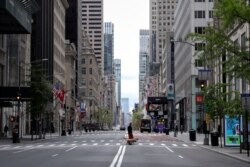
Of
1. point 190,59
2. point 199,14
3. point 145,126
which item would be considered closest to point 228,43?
point 190,59

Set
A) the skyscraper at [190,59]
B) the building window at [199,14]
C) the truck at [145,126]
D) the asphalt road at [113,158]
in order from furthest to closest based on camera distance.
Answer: the truck at [145,126]
the building window at [199,14]
the skyscraper at [190,59]
the asphalt road at [113,158]

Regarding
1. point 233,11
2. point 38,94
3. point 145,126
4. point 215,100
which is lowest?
point 145,126

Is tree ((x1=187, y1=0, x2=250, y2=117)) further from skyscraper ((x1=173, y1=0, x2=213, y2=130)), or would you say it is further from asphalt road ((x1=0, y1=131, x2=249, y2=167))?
skyscraper ((x1=173, y1=0, x2=213, y2=130))

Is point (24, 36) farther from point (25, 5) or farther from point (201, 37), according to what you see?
point (201, 37)

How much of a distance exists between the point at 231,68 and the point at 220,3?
3147mm

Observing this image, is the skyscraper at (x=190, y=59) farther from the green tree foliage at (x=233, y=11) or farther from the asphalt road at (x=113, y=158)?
the green tree foliage at (x=233, y=11)

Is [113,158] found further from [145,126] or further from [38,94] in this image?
[145,126]

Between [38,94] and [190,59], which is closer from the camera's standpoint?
[38,94]

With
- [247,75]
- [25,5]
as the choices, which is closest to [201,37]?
[247,75]

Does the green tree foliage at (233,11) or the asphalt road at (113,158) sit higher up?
the green tree foliage at (233,11)

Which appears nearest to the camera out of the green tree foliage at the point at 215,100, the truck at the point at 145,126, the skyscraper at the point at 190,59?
the green tree foliage at the point at 215,100

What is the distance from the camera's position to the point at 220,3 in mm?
26469

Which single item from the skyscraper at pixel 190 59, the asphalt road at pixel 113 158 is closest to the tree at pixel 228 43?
the asphalt road at pixel 113 158

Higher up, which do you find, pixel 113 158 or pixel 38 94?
pixel 38 94
